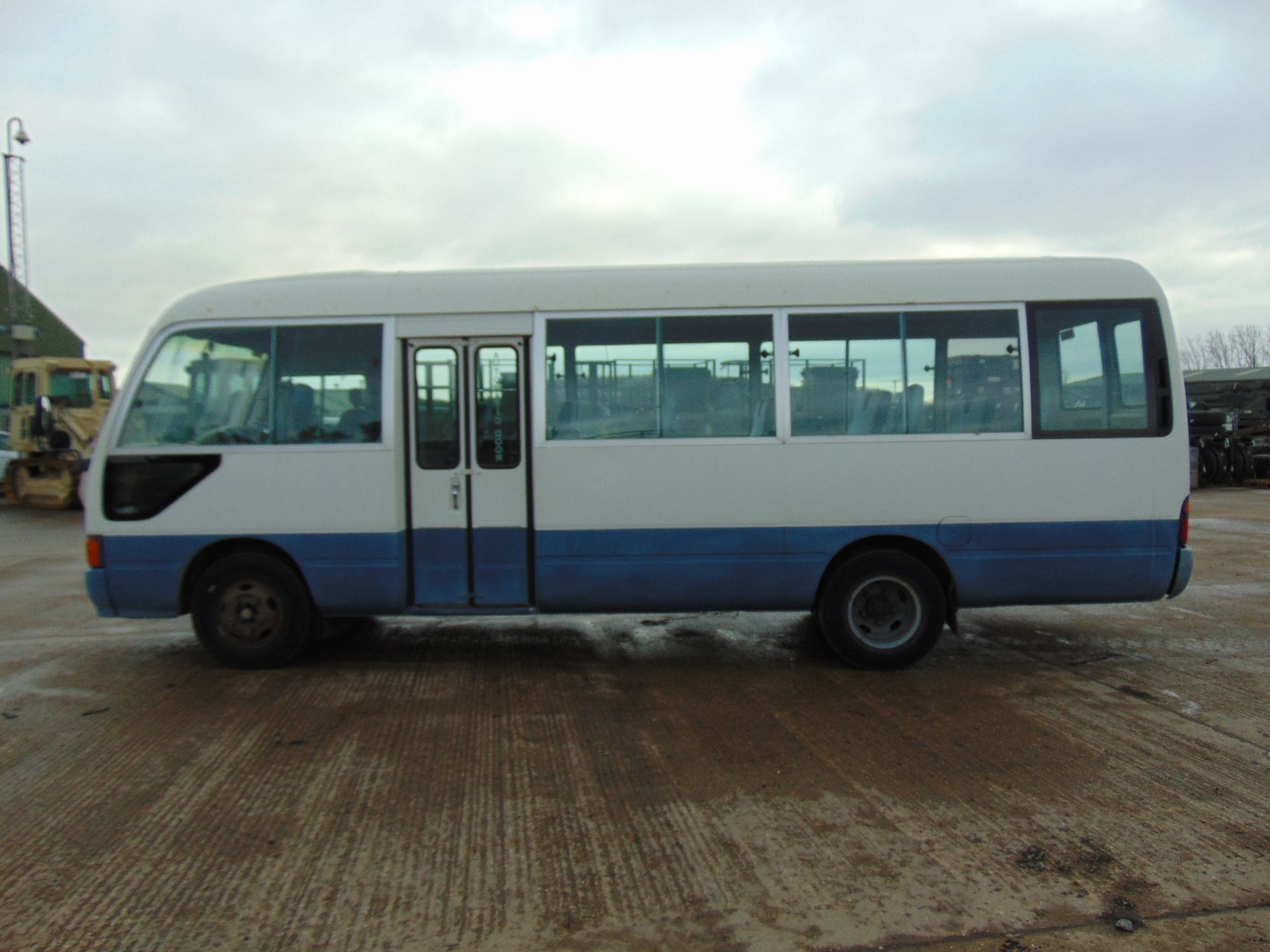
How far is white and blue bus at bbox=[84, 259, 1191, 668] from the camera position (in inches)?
237

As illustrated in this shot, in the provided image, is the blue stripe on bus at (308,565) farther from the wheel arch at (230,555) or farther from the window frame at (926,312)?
the window frame at (926,312)

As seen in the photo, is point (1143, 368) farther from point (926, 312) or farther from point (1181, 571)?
point (926, 312)

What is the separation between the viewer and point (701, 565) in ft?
19.9

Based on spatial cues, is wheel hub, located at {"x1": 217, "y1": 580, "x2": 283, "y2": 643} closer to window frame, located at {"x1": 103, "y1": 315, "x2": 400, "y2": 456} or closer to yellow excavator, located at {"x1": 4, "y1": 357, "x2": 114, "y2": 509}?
window frame, located at {"x1": 103, "y1": 315, "x2": 400, "y2": 456}

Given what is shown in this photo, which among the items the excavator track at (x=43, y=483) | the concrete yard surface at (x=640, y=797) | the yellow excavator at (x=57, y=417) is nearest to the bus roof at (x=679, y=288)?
the concrete yard surface at (x=640, y=797)

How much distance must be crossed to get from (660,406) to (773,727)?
7.59 ft

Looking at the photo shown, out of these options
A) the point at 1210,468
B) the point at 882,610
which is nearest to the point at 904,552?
the point at 882,610

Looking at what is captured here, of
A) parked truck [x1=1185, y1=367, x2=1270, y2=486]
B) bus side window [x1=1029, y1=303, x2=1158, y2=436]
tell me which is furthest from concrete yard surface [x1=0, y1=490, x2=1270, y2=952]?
parked truck [x1=1185, y1=367, x2=1270, y2=486]

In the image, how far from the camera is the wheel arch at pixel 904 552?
6.11 m

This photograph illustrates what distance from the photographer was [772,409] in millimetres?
6055

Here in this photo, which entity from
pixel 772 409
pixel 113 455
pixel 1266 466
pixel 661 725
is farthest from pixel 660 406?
pixel 1266 466

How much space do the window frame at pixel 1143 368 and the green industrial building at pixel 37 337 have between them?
42.6m

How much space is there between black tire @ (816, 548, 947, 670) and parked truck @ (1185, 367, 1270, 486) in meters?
20.0

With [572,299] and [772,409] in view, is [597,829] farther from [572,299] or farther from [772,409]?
[572,299]
